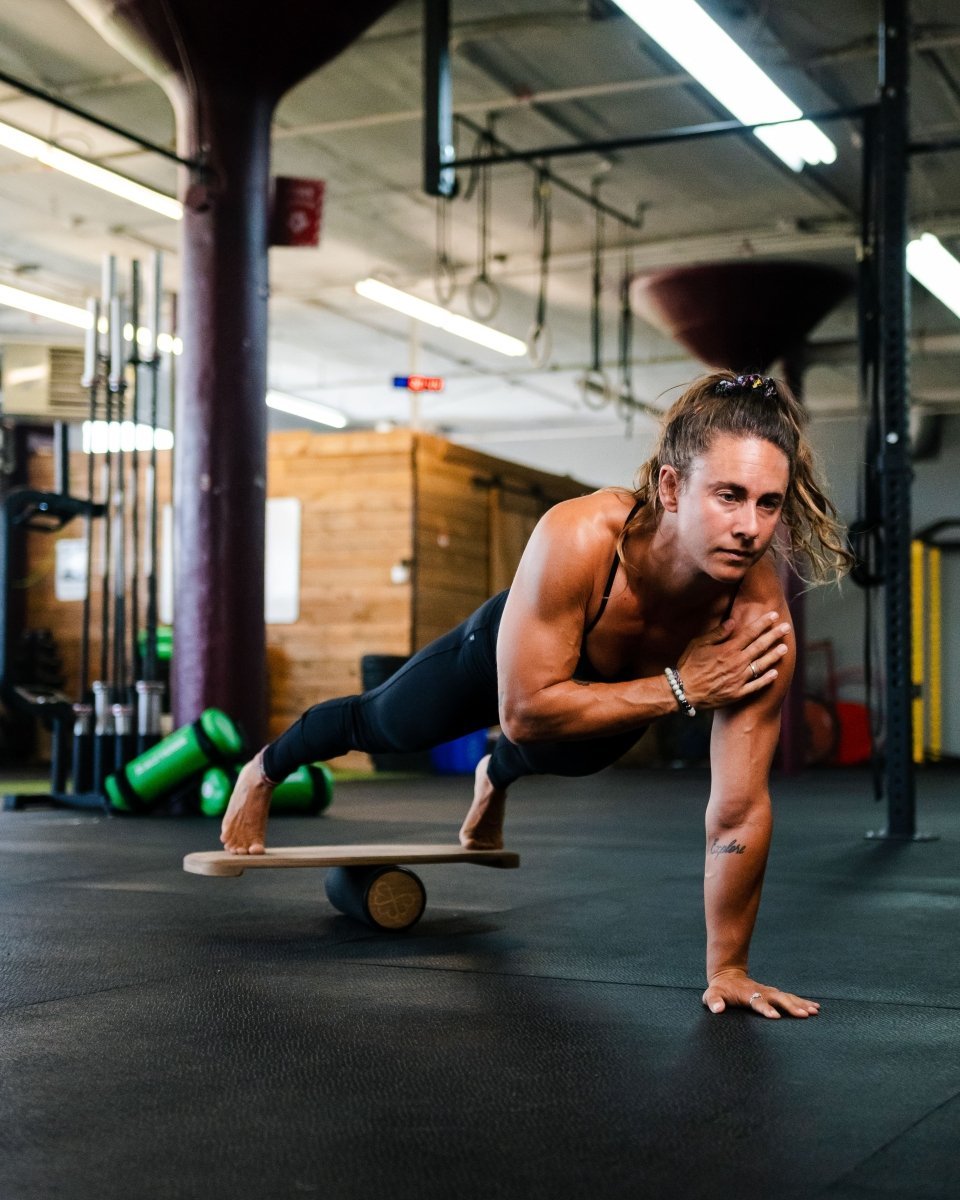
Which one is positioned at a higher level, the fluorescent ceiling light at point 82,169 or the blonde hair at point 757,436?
the fluorescent ceiling light at point 82,169

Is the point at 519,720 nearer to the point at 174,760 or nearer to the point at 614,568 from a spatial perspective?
the point at 614,568

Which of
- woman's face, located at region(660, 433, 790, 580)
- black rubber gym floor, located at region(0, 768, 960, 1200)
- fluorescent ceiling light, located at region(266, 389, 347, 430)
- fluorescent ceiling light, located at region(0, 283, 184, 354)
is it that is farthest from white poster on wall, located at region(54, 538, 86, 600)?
woman's face, located at region(660, 433, 790, 580)

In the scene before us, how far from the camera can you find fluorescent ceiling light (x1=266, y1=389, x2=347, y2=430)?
15719mm

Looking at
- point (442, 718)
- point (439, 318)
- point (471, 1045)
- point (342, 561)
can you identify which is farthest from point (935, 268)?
point (471, 1045)

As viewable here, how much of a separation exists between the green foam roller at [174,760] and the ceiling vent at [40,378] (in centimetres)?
533

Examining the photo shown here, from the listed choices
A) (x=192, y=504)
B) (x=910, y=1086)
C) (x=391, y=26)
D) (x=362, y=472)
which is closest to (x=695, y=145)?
(x=391, y=26)

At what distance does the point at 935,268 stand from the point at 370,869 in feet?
29.4

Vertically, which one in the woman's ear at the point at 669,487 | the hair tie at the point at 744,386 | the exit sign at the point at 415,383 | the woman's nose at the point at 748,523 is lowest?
the woman's nose at the point at 748,523

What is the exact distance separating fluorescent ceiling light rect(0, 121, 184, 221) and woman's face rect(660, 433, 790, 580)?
6.03m

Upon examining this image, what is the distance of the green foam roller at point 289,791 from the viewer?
248 inches

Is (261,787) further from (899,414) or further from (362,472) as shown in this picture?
(362,472)

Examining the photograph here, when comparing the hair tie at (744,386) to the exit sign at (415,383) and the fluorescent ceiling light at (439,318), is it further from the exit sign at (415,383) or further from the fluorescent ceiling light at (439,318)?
the fluorescent ceiling light at (439,318)

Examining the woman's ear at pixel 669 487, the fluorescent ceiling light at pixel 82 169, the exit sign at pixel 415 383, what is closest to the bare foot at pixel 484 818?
the woman's ear at pixel 669 487

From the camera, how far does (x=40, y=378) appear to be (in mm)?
11062
